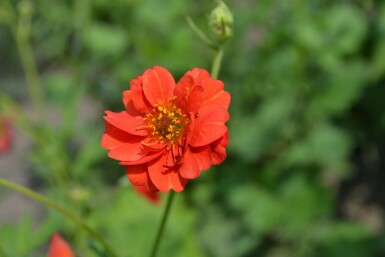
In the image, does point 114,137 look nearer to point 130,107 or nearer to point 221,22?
point 130,107

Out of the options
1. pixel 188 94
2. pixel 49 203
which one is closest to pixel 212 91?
pixel 188 94

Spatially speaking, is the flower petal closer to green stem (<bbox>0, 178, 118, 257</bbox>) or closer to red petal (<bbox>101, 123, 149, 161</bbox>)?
red petal (<bbox>101, 123, 149, 161</bbox>)

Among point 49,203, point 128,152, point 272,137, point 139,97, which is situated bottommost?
point 49,203

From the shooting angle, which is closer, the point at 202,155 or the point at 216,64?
the point at 202,155

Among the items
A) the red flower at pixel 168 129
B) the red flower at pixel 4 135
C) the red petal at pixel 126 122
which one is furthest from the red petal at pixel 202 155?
the red flower at pixel 4 135

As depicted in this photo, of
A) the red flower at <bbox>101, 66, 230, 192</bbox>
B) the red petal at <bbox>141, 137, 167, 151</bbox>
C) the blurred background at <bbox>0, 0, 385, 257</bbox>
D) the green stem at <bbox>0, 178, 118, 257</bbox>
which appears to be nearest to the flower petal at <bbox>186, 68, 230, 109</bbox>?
the red flower at <bbox>101, 66, 230, 192</bbox>

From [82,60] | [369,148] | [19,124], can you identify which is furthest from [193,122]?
[82,60]
